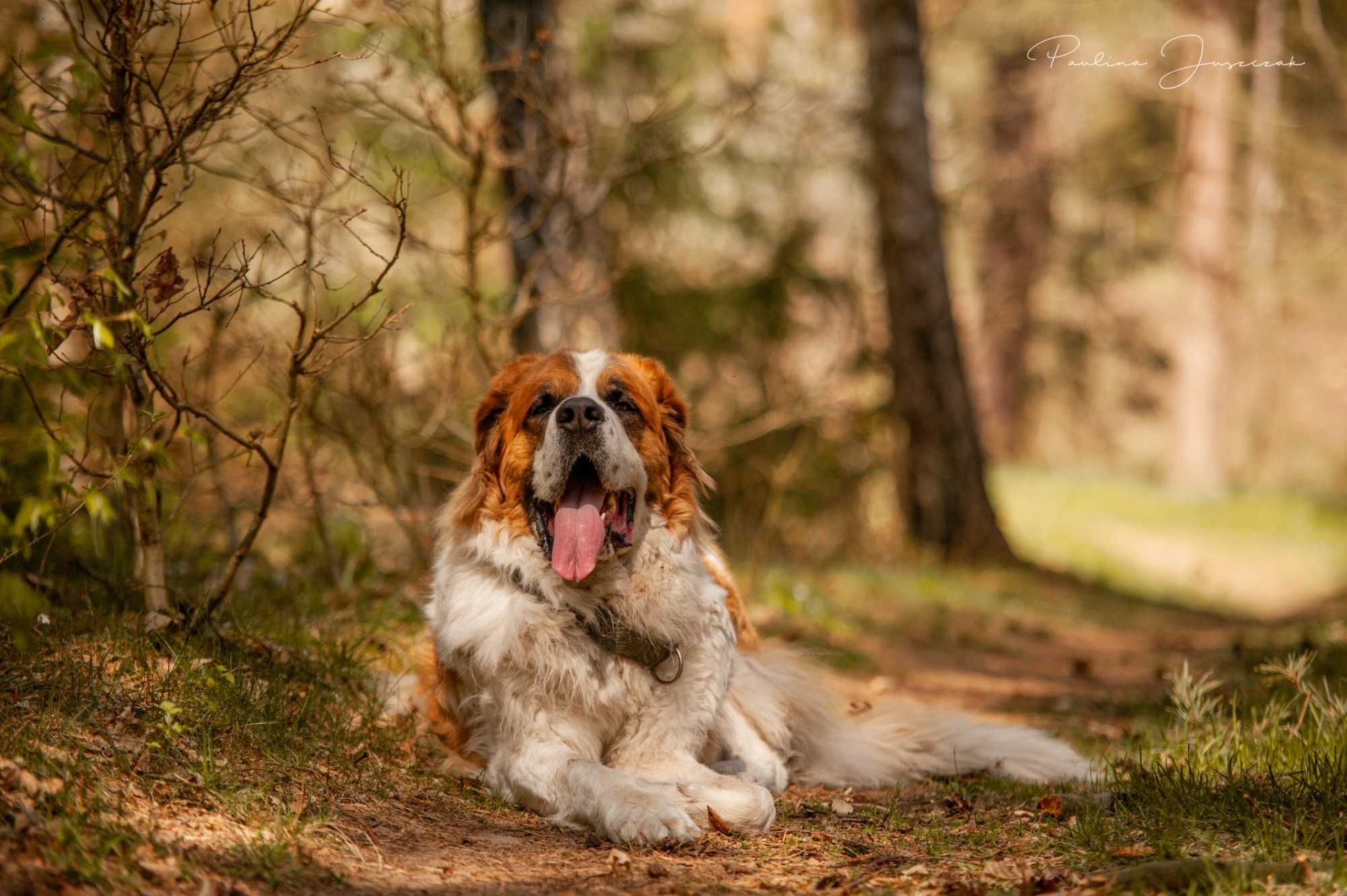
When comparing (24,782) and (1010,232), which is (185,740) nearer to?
(24,782)

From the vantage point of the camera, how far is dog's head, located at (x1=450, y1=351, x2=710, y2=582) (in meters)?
4.09

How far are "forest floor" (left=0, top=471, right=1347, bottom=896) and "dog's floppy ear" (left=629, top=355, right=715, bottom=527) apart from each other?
1.11m

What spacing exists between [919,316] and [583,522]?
26.2ft

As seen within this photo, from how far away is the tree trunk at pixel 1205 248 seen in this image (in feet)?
63.7

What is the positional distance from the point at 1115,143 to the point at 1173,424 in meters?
7.44

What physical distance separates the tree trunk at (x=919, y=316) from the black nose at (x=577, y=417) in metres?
7.93

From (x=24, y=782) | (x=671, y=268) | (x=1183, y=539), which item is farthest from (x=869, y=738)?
(x=1183, y=539)

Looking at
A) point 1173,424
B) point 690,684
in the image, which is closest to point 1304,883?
point 690,684

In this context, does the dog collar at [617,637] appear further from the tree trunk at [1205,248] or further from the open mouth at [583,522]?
the tree trunk at [1205,248]

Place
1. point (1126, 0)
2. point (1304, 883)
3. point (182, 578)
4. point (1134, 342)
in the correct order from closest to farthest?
point (1304, 883)
point (182, 578)
point (1126, 0)
point (1134, 342)

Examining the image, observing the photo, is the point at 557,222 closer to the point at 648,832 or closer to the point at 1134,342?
the point at 648,832

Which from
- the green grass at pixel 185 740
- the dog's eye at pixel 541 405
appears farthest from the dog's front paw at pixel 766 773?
the dog's eye at pixel 541 405

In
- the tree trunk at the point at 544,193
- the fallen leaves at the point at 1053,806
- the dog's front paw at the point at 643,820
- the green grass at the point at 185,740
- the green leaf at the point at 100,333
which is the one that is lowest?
the fallen leaves at the point at 1053,806

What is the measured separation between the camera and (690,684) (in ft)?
14.0
